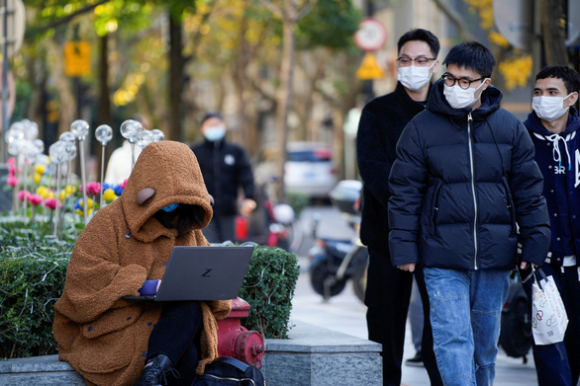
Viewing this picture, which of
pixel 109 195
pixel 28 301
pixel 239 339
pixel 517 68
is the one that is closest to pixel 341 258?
pixel 109 195

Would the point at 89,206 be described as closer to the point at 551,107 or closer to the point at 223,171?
the point at 223,171

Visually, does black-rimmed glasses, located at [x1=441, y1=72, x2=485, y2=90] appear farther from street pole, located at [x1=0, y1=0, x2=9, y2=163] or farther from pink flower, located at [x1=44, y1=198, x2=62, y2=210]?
street pole, located at [x1=0, y1=0, x2=9, y2=163]

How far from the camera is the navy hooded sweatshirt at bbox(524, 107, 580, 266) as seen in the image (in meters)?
5.69

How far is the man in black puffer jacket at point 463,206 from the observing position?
5078 millimetres

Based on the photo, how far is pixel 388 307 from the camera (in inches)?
231

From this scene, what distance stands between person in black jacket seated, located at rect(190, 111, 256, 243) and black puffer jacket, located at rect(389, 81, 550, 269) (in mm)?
4878

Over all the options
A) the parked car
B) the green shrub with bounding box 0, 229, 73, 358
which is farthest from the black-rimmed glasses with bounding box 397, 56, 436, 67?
the parked car

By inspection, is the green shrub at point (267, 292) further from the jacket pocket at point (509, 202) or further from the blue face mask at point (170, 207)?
the jacket pocket at point (509, 202)

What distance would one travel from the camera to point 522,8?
8.12m

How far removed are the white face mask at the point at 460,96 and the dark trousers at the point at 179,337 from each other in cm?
160

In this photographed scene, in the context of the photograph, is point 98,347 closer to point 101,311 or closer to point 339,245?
point 101,311

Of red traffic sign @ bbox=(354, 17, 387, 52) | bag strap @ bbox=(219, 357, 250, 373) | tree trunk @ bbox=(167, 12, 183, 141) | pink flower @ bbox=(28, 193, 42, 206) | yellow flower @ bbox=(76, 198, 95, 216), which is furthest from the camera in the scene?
red traffic sign @ bbox=(354, 17, 387, 52)

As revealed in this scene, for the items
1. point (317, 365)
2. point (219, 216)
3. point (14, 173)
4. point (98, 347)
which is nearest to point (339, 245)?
point (219, 216)

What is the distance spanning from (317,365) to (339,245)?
630cm
